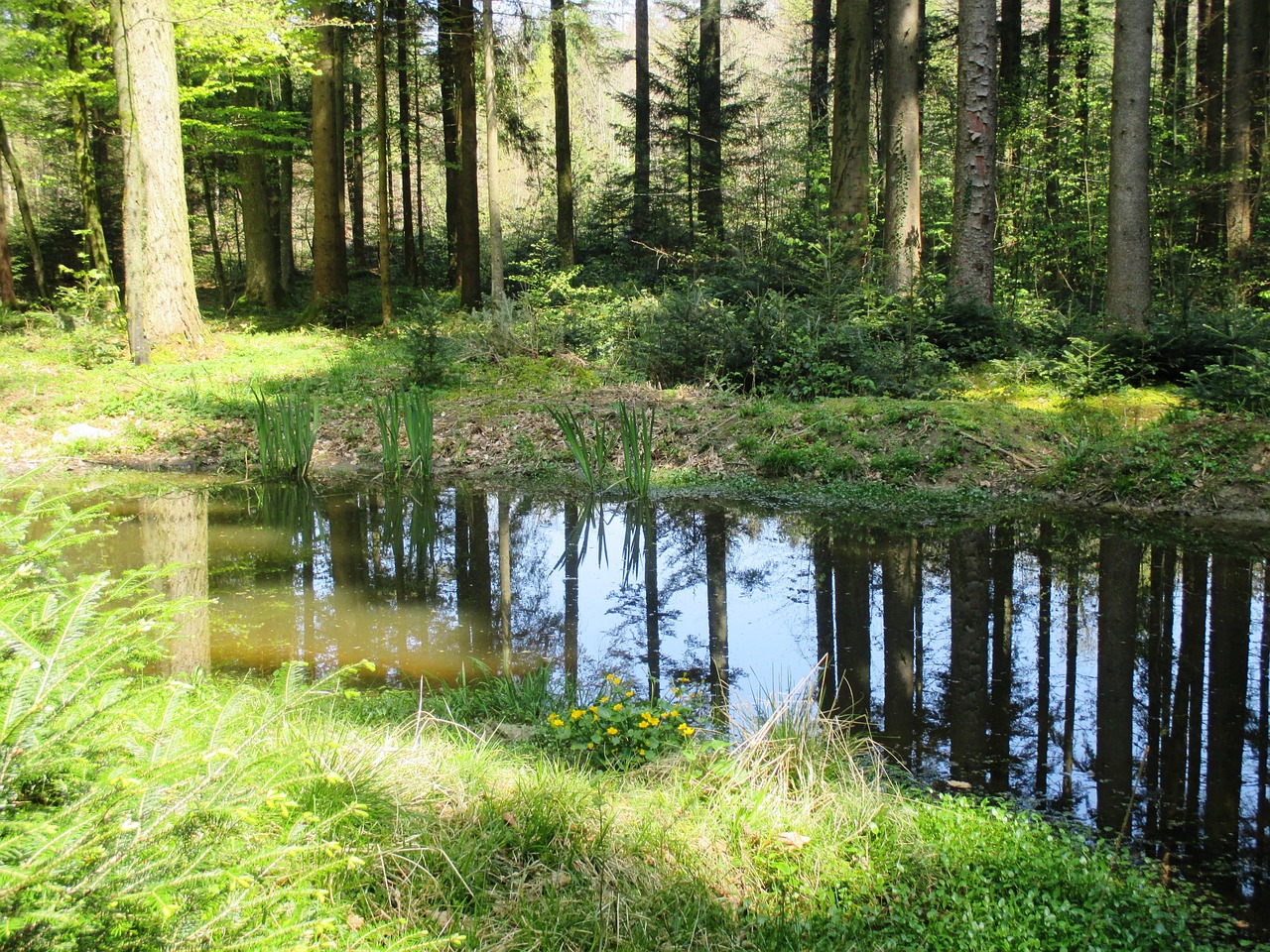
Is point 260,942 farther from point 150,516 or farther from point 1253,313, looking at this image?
point 1253,313

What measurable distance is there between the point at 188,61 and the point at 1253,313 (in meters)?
18.5

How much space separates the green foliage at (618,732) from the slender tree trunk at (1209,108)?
16.9 meters

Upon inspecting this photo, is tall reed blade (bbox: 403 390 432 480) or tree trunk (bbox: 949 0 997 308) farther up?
tree trunk (bbox: 949 0 997 308)

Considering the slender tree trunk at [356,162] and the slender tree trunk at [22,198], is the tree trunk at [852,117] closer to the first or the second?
the slender tree trunk at [356,162]

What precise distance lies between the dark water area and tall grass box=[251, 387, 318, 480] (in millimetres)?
880

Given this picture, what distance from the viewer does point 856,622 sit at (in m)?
5.23

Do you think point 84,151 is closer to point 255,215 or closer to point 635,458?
point 255,215

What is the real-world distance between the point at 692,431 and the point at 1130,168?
640cm

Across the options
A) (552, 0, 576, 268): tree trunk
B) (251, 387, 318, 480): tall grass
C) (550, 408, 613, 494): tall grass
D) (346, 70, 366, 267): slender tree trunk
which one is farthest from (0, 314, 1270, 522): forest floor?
(346, 70, 366, 267): slender tree trunk

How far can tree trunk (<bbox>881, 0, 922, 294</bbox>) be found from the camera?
523 inches

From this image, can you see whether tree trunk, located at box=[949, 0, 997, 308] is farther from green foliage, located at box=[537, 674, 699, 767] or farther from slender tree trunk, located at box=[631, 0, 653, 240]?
slender tree trunk, located at box=[631, 0, 653, 240]

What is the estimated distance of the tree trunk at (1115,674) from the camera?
3.33 m

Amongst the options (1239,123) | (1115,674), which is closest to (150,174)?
(1115,674)

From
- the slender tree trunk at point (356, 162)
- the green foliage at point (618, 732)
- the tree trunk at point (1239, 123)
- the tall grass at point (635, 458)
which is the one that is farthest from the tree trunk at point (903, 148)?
the slender tree trunk at point (356, 162)
